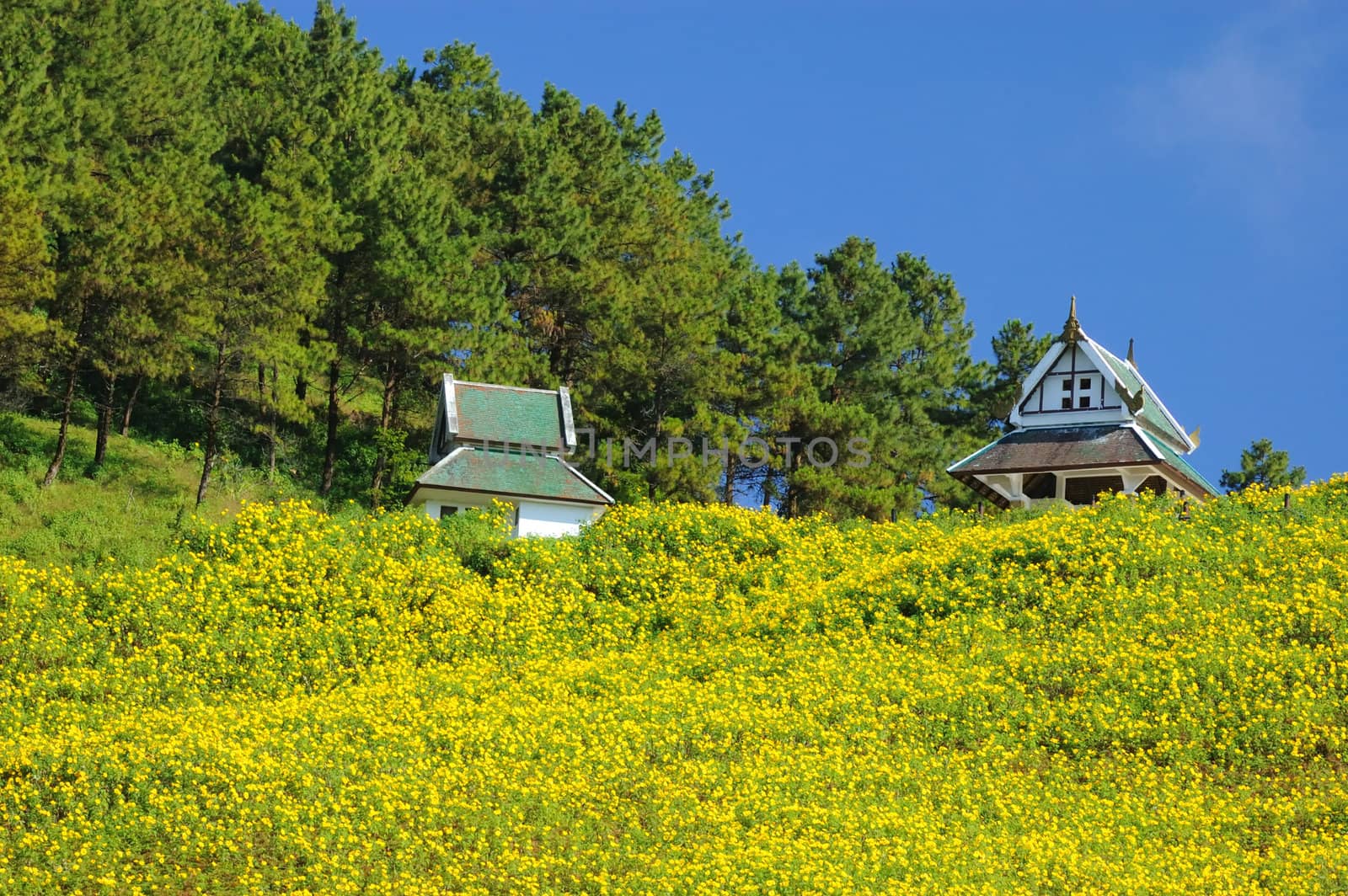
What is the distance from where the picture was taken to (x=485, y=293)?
49.0 metres

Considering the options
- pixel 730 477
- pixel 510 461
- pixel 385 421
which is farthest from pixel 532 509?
pixel 730 477

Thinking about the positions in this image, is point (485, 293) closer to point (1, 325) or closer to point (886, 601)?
point (1, 325)

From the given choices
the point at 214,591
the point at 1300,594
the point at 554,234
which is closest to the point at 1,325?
the point at 214,591

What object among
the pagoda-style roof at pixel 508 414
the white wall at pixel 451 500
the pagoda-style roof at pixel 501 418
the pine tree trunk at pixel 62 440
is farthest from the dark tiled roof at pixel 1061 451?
the pine tree trunk at pixel 62 440

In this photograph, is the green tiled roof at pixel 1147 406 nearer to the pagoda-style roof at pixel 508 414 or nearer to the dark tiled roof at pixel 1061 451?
the dark tiled roof at pixel 1061 451

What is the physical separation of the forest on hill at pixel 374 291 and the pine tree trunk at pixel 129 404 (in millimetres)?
205

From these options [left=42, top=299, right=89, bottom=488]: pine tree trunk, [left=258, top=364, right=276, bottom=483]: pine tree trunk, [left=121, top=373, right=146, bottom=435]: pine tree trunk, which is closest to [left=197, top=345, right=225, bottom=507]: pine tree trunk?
[left=258, top=364, right=276, bottom=483]: pine tree trunk

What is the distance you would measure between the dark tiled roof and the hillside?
543cm

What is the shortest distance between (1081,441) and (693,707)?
68.3 ft

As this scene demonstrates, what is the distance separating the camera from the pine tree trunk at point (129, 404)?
46.8 m

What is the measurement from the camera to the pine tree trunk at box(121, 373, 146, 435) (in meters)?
46.8

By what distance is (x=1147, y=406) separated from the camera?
43.3m

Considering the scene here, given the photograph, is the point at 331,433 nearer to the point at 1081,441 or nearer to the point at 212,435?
the point at 212,435

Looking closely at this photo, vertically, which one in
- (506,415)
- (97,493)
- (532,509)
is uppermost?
(506,415)
